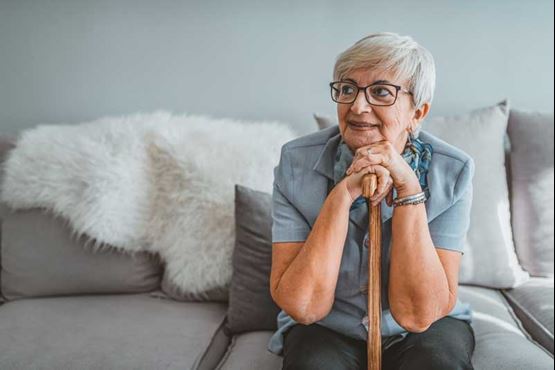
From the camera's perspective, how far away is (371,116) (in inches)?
52.3

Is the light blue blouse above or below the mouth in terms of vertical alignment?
below

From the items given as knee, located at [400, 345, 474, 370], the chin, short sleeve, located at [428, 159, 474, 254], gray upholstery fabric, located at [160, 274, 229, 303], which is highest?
the chin

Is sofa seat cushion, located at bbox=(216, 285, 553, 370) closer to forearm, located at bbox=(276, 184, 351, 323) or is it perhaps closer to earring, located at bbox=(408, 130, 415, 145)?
forearm, located at bbox=(276, 184, 351, 323)

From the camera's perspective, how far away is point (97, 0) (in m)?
2.31

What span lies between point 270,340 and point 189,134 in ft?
2.49

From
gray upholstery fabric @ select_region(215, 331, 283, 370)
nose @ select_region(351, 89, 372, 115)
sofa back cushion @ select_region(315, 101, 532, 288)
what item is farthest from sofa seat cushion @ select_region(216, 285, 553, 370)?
nose @ select_region(351, 89, 372, 115)

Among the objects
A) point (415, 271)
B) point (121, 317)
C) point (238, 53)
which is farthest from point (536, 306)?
point (238, 53)

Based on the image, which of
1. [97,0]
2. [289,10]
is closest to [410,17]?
[289,10]

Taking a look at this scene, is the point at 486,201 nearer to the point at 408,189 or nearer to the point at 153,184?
the point at 408,189

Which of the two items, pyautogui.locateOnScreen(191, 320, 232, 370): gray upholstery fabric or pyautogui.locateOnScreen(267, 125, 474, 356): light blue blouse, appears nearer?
pyautogui.locateOnScreen(267, 125, 474, 356): light blue blouse

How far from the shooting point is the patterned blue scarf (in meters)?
1.41

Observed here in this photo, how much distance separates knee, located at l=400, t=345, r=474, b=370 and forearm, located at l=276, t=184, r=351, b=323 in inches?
8.6

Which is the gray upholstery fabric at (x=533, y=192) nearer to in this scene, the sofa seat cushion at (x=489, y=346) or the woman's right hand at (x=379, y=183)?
the sofa seat cushion at (x=489, y=346)

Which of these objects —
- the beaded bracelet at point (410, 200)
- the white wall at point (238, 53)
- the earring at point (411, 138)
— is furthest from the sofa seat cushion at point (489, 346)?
the white wall at point (238, 53)
